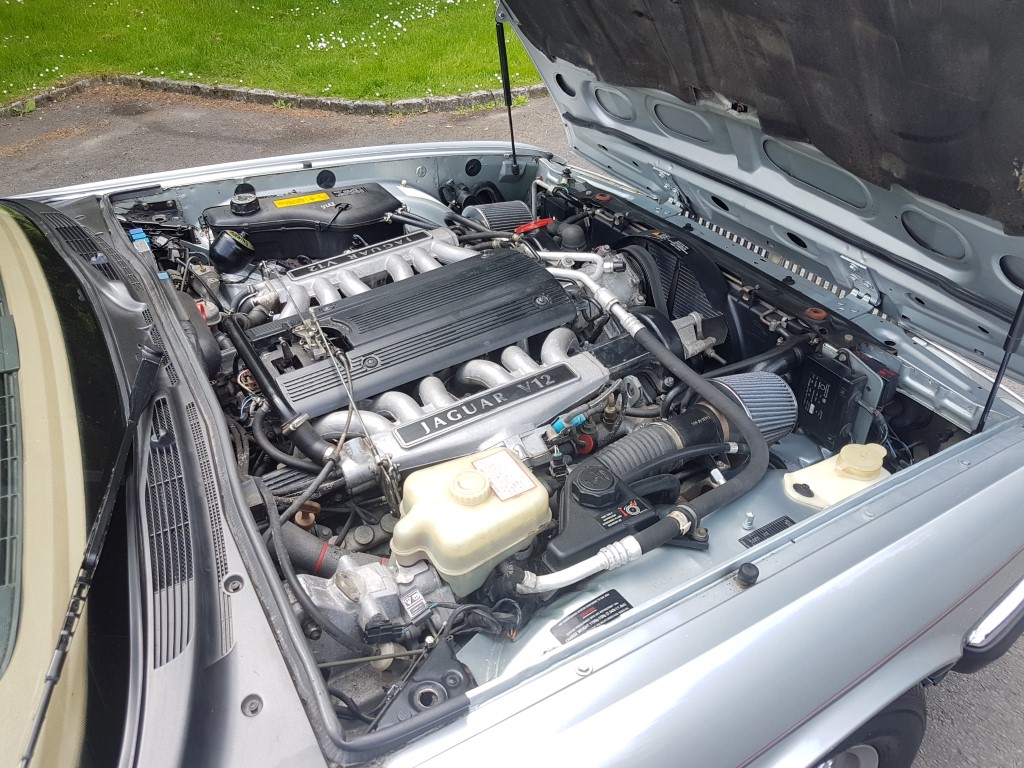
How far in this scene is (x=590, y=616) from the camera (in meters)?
1.39

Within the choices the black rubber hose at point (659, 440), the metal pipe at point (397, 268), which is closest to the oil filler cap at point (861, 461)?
the black rubber hose at point (659, 440)

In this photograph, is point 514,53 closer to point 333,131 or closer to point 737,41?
point 333,131

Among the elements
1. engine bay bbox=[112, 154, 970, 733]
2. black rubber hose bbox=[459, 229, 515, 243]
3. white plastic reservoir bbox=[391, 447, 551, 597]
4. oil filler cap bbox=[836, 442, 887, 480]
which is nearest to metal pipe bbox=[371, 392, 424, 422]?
engine bay bbox=[112, 154, 970, 733]

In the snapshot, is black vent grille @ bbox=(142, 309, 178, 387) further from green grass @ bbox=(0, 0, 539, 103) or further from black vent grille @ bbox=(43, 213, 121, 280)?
green grass @ bbox=(0, 0, 539, 103)

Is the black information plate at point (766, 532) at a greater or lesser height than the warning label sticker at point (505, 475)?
lesser

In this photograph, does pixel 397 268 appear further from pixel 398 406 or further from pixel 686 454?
pixel 686 454

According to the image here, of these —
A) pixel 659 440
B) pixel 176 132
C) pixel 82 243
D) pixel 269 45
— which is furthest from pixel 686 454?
pixel 269 45

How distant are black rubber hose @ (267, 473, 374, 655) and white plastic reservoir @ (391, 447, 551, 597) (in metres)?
0.18

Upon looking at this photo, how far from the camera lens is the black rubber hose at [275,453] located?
1.64m

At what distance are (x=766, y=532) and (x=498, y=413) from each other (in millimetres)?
686

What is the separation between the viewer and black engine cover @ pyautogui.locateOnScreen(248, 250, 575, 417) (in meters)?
1.82

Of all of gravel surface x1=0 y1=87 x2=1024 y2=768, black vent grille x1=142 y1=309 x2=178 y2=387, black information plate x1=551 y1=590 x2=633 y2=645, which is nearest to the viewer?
black information plate x1=551 y1=590 x2=633 y2=645

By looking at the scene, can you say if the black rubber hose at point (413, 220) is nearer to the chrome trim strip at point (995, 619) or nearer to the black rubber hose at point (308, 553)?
the black rubber hose at point (308, 553)

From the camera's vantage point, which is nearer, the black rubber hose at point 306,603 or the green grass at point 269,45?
the black rubber hose at point 306,603
